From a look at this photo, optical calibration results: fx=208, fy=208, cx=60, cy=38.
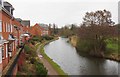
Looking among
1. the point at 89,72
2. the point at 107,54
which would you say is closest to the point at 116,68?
the point at 89,72

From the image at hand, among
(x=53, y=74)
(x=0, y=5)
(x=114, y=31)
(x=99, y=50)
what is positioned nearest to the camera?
(x=0, y=5)

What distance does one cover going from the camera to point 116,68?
2794 cm

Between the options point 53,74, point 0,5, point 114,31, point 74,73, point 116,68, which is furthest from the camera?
point 114,31

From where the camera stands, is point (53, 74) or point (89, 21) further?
point (89, 21)

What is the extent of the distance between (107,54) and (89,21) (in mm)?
7128

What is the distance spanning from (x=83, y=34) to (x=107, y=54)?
573cm

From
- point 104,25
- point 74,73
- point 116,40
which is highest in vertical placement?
point 104,25

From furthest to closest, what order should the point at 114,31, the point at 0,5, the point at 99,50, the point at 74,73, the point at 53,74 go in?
1. the point at 99,50
2. the point at 114,31
3. the point at 74,73
4. the point at 53,74
5. the point at 0,5

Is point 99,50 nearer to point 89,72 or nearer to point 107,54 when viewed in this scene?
point 107,54

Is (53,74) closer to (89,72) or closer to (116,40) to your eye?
(89,72)

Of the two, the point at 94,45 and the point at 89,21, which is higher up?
the point at 89,21

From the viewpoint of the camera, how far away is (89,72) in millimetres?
25406

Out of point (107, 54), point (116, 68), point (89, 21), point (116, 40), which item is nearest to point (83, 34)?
point (89, 21)

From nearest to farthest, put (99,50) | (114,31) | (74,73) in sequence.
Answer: (74,73) → (114,31) → (99,50)
